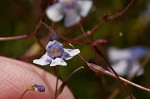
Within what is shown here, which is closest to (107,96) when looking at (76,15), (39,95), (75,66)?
(75,66)

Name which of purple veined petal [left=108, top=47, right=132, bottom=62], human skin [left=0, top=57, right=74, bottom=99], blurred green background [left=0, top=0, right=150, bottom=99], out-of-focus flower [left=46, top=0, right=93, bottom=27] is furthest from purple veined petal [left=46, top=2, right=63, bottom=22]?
purple veined petal [left=108, top=47, right=132, bottom=62]

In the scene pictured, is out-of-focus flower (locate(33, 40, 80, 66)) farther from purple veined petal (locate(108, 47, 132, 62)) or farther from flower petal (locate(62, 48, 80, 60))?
purple veined petal (locate(108, 47, 132, 62))

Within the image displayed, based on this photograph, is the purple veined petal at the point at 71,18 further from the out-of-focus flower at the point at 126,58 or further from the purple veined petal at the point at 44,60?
the out-of-focus flower at the point at 126,58

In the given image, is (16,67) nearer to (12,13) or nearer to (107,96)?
(107,96)

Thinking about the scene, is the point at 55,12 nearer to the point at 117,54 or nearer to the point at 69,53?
the point at 69,53

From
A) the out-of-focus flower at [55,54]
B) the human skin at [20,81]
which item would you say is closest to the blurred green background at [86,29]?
the human skin at [20,81]
